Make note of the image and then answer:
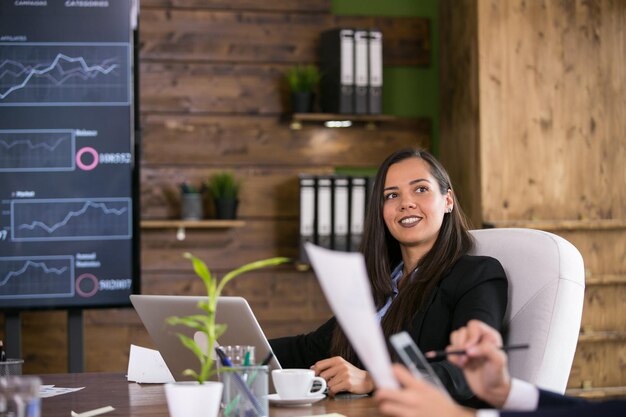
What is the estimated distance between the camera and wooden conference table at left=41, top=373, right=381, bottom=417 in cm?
173

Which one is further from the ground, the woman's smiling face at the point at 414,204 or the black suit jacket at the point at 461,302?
the woman's smiling face at the point at 414,204

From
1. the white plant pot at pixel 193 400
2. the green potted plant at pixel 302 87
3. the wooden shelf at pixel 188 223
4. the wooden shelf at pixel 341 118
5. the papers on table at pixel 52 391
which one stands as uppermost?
the green potted plant at pixel 302 87

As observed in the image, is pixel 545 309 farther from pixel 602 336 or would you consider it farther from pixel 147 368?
pixel 602 336

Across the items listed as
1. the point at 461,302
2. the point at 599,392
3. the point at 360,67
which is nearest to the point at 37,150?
the point at 360,67

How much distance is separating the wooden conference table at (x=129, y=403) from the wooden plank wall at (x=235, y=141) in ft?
6.88

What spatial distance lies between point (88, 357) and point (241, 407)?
277 cm

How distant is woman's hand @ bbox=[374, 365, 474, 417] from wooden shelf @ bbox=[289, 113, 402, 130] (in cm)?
325

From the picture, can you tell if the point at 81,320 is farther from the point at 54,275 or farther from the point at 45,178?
the point at 45,178

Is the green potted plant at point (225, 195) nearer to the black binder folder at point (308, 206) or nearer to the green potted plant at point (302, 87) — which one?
the black binder folder at point (308, 206)

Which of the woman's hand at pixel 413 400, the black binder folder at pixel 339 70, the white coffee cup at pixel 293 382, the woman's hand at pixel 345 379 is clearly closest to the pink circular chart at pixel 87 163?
the black binder folder at pixel 339 70

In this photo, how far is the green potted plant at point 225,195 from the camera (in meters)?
4.21

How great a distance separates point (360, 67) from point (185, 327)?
99.4 inches

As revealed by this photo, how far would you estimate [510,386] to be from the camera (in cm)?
141

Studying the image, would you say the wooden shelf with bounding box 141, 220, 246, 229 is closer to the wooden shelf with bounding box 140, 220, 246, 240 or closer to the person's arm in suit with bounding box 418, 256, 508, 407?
the wooden shelf with bounding box 140, 220, 246, 240
